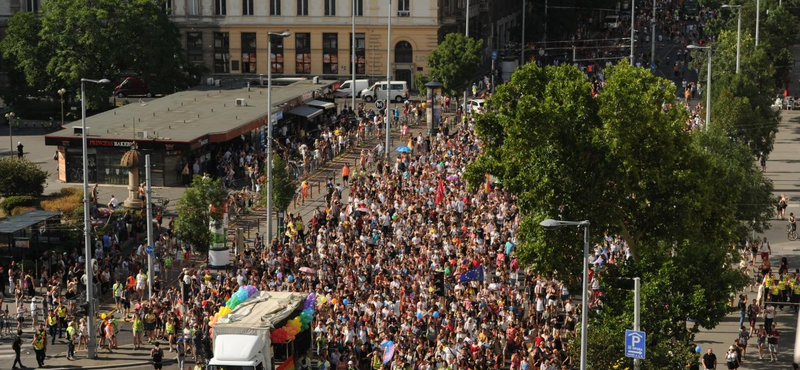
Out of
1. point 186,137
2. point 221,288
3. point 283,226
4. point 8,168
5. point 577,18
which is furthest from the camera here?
point 577,18

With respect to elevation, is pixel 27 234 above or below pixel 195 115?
below

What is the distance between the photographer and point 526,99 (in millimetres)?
39406

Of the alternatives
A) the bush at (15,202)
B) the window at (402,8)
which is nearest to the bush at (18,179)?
the bush at (15,202)

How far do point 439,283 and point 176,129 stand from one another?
Answer: 26.6m

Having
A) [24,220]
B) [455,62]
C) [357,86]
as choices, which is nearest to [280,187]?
[24,220]

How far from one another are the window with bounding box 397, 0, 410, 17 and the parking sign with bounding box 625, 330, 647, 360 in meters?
67.0

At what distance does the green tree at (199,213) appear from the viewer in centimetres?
4953

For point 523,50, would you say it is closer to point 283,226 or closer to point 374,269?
point 283,226

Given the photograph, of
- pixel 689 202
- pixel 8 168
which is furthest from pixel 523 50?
pixel 689 202

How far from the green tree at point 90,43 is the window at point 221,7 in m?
13.8

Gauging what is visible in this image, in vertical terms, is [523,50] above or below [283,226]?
above

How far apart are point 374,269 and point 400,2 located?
54.1 m

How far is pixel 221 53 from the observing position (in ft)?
331

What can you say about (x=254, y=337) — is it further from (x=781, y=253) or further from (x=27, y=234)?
(x=781, y=253)
